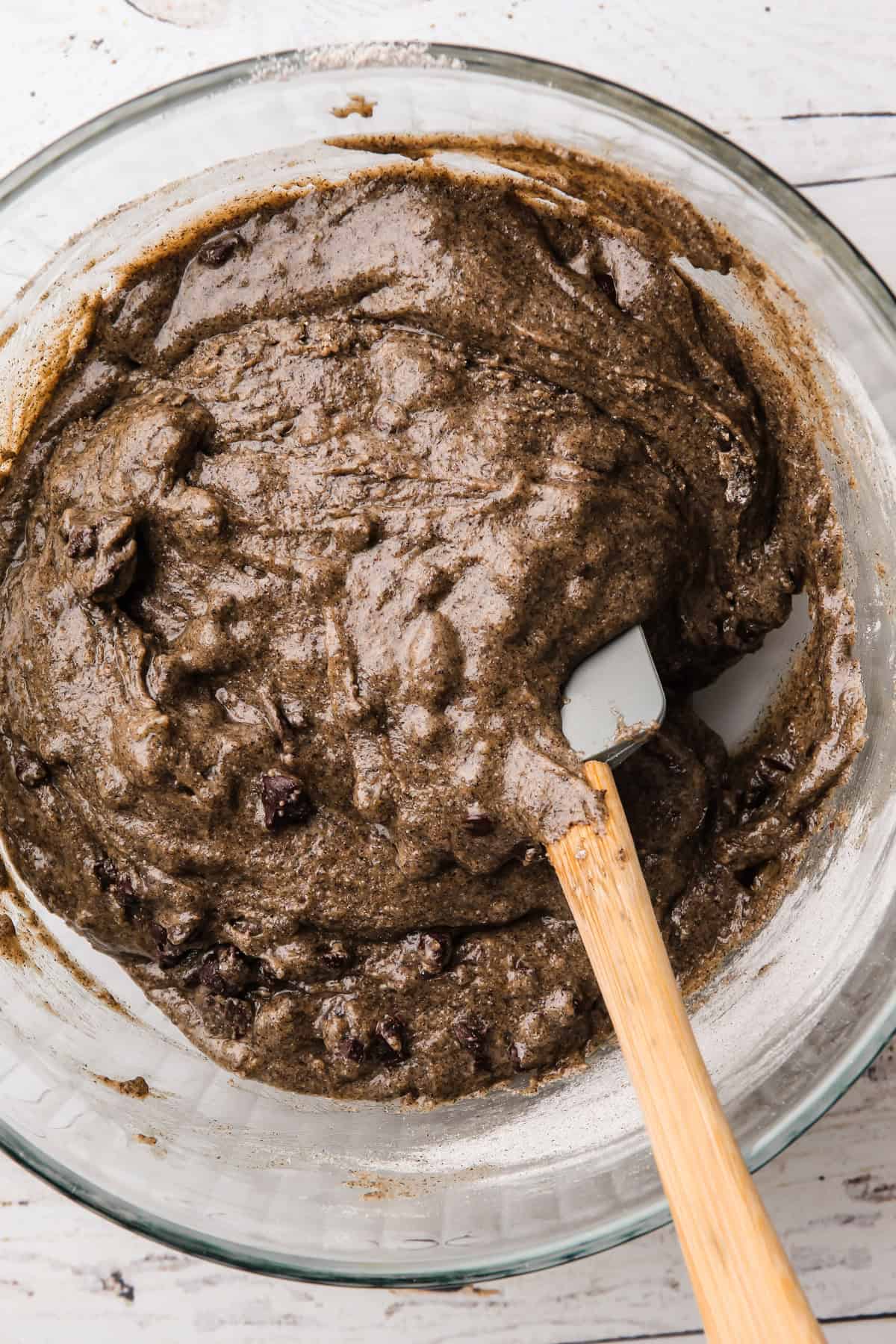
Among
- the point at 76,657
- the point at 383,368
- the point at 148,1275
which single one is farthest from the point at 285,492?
the point at 148,1275

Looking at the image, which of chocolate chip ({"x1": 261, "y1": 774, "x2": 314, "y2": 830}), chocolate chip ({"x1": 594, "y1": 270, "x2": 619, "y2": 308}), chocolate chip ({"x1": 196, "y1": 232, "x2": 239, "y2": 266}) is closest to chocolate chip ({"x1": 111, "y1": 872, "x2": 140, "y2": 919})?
chocolate chip ({"x1": 261, "y1": 774, "x2": 314, "y2": 830})

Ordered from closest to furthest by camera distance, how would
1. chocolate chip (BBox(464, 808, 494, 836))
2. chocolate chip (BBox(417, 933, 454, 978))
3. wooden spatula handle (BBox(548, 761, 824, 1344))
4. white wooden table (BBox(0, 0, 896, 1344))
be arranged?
1. wooden spatula handle (BBox(548, 761, 824, 1344))
2. chocolate chip (BBox(464, 808, 494, 836))
3. chocolate chip (BBox(417, 933, 454, 978))
4. white wooden table (BBox(0, 0, 896, 1344))

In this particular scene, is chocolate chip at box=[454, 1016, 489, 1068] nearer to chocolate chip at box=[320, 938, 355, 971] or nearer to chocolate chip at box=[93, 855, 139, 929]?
chocolate chip at box=[320, 938, 355, 971]

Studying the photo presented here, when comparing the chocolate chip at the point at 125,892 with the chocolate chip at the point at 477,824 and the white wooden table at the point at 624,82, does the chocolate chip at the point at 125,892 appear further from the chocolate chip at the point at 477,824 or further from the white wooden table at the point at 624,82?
the white wooden table at the point at 624,82

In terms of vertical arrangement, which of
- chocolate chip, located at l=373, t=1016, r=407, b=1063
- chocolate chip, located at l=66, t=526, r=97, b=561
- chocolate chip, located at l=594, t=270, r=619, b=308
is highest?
chocolate chip, located at l=594, t=270, r=619, b=308

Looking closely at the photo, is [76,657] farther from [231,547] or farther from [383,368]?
[383,368]

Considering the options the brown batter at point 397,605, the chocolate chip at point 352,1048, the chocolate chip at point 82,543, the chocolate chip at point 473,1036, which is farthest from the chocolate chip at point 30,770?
the chocolate chip at point 473,1036
